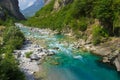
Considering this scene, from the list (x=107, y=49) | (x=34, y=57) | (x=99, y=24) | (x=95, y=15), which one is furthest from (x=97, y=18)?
(x=34, y=57)

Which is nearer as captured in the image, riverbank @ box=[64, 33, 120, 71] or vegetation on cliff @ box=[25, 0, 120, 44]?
riverbank @ box=[64, 33, 120, 71]

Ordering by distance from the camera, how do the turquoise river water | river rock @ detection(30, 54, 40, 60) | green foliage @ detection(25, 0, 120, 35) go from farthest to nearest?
green foliage @ detection(25, 0, 120, 35)
river rock @ detection(30, 54, 40, 60)
the turquoise river water

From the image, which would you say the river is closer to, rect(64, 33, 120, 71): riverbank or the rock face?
the rock face

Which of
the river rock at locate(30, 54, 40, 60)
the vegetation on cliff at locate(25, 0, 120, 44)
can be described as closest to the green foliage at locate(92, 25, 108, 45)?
the vegetation on cliff at locate(25, 0, 120, 44)

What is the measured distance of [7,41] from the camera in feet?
229

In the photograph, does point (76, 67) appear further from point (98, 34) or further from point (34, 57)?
point (98, 34)

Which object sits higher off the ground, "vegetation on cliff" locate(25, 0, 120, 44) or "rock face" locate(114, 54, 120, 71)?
"vegetation on cliff" locate(25, 0, 120, 44)

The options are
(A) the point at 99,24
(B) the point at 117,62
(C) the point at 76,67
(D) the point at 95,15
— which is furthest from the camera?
(D) the point at 95,15

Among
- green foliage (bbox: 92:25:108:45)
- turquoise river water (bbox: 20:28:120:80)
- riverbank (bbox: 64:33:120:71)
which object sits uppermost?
green foliage (bbox: 92:25:108:45)

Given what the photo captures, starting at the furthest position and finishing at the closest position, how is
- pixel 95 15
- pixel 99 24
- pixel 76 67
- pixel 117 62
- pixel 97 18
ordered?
1. pixel 95 15
2. pixel 99 24
3. pixel 97 18
4. pixel 76 67
5. pixel 117 62

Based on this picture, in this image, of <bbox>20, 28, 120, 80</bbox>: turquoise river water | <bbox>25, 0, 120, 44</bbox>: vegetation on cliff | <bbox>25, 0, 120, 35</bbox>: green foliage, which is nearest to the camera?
<bbox>20, 28, 120, 80</bbox>: turquoise river water

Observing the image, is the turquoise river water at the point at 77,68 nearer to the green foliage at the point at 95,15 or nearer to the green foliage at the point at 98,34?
the green foliage at the point at 98,34

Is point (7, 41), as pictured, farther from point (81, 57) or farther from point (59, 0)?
point (59, 0)

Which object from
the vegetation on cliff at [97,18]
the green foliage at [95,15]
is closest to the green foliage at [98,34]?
the vegetation on cliff at [97,18]
